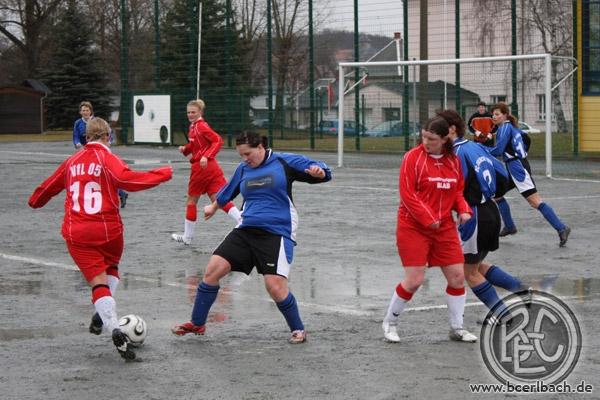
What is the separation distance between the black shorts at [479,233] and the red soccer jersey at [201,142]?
6.76 meters

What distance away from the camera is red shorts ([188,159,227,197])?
1530 cm

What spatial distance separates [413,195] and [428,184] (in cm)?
16

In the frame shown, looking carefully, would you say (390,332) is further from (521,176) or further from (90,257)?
(521,176)

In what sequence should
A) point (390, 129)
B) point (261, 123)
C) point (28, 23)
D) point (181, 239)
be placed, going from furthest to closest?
point (28, 23)
point (261, 123)
point (390, 129)
point (181, 239)

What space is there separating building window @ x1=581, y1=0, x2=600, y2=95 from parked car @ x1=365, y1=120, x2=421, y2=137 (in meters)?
5.62

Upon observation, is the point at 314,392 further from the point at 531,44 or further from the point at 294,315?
the point at 531,44

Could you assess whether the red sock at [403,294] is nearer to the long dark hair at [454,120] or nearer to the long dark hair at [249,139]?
the long dark hair at [454,120]

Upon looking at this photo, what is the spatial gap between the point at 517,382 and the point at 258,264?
2.36 meters

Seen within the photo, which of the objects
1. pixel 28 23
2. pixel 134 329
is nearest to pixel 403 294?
pixel 134 329

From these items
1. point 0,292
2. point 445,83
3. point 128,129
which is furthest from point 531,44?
point 0,292

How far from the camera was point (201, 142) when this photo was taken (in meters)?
15.5

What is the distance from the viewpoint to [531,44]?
38.6 m

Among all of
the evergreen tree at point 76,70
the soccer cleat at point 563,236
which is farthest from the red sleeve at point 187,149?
the evergreen tree at point 76,70

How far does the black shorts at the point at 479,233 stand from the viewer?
8945 mm
